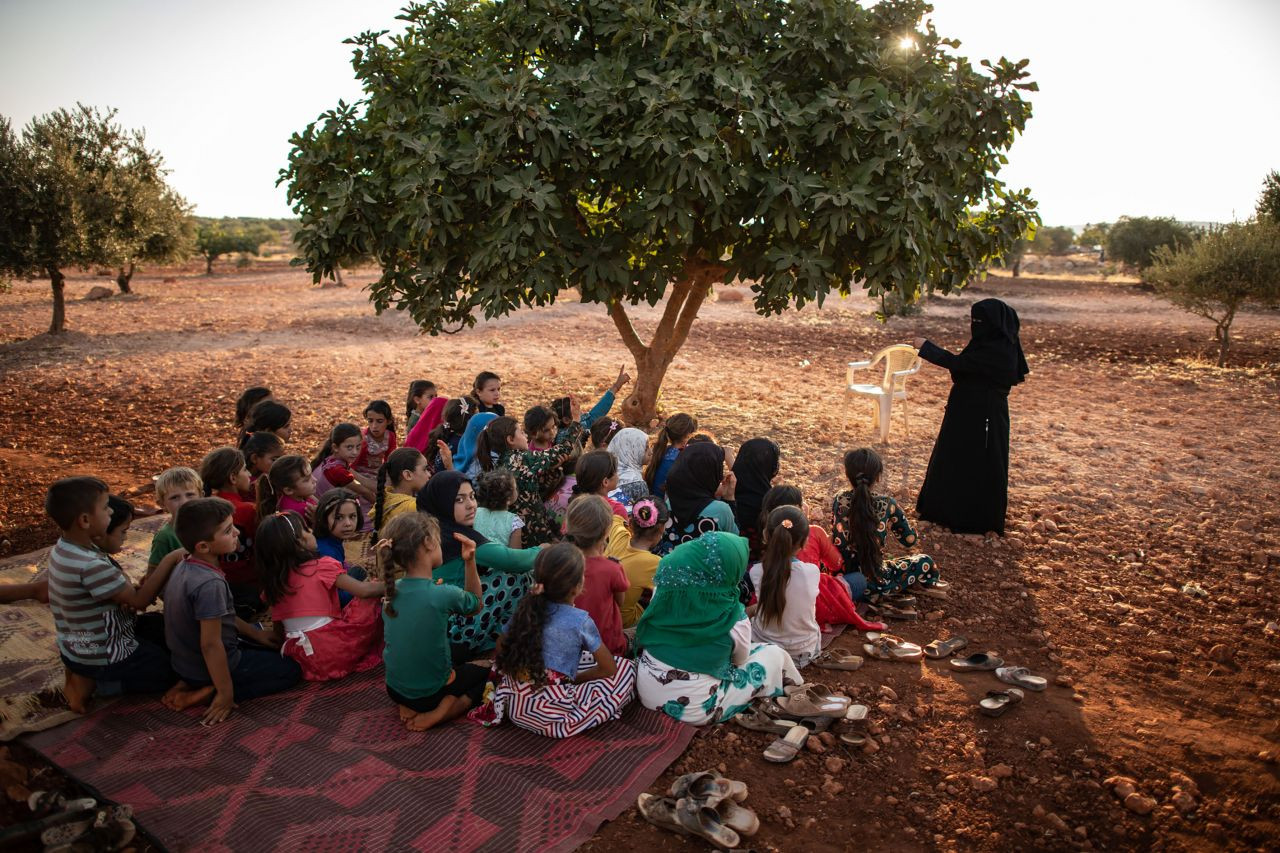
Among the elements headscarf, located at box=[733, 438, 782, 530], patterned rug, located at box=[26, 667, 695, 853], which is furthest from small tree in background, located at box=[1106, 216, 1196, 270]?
patterned rug, located at box=[26, 667, 695, 853]

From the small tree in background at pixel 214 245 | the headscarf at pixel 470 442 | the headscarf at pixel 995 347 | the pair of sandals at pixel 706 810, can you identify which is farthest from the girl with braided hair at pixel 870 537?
the small tree in background at pixel 214 245

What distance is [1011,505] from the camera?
6.80 meters

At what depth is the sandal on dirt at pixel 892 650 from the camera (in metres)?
4.43

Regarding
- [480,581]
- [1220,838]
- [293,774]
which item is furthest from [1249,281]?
[293,774]

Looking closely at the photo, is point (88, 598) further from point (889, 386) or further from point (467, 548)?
point (889, 386)

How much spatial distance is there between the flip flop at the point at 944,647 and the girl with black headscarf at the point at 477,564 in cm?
230

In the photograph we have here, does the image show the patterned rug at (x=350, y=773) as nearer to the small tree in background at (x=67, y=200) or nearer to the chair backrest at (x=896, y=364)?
the chair backrest at (x=896, y=364)

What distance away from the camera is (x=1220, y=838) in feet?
10.2

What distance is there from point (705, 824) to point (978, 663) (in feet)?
6.77

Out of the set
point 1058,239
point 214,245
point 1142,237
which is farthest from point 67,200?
point 1058,239

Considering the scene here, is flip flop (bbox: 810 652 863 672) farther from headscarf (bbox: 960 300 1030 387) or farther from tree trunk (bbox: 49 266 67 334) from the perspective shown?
tree trunk (bbox: 49 266 67 334)

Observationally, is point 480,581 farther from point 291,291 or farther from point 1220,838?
point 291,291

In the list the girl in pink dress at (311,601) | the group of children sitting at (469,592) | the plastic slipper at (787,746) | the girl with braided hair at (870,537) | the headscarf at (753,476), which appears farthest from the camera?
the headscarf at (753,476)

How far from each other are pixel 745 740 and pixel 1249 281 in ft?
50.9
